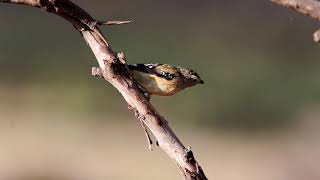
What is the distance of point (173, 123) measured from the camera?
6898mm

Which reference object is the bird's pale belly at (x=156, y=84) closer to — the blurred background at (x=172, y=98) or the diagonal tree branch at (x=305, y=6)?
the diagonal tree branch at (x=305, y=6)

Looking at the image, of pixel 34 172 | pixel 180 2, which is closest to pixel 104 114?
pixel 34 172

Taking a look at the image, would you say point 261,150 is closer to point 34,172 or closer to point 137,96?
point 34,172

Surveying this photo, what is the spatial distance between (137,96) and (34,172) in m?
5.00

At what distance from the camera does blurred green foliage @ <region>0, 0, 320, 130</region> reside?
743 centimetres

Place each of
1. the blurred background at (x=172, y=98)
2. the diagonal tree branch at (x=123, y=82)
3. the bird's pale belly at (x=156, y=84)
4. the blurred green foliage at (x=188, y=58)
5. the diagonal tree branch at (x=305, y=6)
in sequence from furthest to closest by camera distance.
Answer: the blurred green foliage at (x=188, y=58), the blurred background at (x=172, y=98), the bird's pale belly at (x=156, y=84), the diagonal tree branch at (x=123, y=82), the diagonal tree branch at (x=305, y=6)

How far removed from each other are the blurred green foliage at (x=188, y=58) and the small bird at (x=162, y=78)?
5.09 meters

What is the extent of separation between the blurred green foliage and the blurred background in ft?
0.04

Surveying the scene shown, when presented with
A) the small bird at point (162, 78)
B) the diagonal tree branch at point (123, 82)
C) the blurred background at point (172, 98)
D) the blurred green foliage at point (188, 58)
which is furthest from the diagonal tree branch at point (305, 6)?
the blurred green foliage at point (188, 58)

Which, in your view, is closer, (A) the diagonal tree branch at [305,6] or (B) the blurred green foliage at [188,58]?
(A) the diagonal tree branch at [305,6]

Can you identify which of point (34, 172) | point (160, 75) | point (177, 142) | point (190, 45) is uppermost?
point (190, 45)

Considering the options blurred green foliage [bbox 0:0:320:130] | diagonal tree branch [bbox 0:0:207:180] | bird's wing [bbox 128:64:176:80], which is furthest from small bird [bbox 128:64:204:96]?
blurred green foliage [bbox 0:0:320:130]

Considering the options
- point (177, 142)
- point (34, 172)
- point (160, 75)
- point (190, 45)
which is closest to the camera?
point (177, 142)

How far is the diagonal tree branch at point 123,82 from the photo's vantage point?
1225mm
